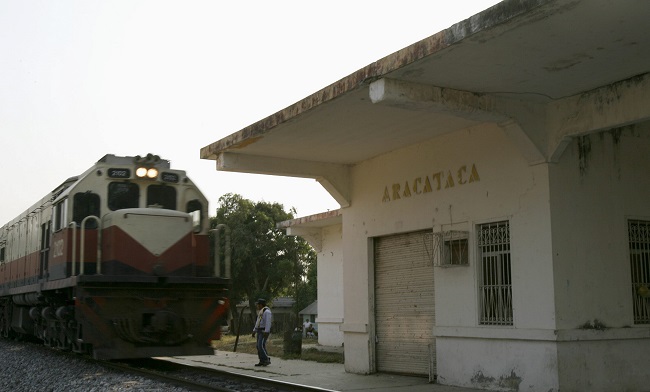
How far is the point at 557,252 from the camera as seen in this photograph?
9.30m

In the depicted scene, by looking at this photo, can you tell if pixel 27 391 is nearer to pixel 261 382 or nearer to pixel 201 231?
pixel 261 382

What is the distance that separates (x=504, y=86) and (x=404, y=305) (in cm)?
477

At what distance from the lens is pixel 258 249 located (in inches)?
1601

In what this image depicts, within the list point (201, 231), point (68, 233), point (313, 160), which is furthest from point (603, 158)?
point (68, 233)

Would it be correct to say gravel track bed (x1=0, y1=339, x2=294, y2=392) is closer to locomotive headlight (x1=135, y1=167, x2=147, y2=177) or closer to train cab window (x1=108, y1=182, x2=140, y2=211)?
train cab window (x1=108, y1=182, x2=140, y2=211)

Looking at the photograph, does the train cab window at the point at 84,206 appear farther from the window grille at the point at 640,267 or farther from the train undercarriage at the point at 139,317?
the window grille at the point at 640,267

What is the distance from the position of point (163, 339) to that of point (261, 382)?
178 cm

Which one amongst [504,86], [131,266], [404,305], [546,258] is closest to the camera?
[504,86]

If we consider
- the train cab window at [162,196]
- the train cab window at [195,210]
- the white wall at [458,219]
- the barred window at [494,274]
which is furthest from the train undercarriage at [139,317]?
the barred window at [494,274]

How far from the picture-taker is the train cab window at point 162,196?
1232 cm

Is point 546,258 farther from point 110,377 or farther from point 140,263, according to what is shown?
point 110,377

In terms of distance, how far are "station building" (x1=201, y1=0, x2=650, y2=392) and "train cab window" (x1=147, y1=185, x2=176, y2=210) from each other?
46.2 inches

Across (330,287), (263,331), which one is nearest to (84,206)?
(263,331)

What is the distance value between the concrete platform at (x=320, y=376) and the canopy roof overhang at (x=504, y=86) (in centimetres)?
401
